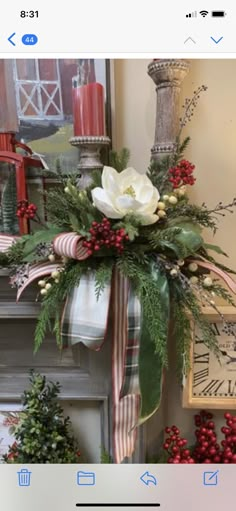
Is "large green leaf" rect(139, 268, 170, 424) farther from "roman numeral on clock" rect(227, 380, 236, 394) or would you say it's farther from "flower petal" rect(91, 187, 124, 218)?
"roman numeral on clock" rect(227, 380, 236, 394)

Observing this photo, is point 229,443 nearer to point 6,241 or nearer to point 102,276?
point 102,276

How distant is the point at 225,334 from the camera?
2.30ft

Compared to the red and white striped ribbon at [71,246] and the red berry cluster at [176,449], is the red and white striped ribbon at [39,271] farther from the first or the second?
the red berry cluster at [176,449]

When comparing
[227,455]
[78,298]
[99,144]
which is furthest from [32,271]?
[227,455]

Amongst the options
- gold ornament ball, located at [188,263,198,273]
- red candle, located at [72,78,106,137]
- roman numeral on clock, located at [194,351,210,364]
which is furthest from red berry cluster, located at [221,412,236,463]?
red candle, located at [72,78,106,137]

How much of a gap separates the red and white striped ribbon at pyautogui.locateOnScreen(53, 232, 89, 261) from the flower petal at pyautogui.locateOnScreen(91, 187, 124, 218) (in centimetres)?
5

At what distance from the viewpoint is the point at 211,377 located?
725mm

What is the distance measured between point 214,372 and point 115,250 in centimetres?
34

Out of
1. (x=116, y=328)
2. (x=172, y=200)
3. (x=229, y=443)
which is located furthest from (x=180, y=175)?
(x=229, y=443)

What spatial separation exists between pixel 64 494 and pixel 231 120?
67 centimetres

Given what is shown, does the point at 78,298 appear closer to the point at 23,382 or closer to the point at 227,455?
the point at 23,382

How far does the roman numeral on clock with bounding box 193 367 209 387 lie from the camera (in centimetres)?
72

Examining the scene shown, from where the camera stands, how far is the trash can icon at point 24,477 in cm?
59
